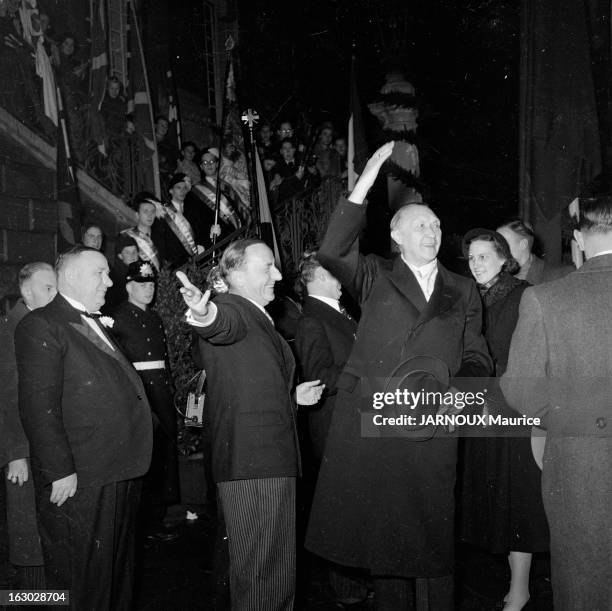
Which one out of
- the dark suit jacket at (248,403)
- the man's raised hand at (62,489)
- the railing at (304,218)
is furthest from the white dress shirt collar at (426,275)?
the railing at (304,218)

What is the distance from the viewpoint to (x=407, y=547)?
2715 mm

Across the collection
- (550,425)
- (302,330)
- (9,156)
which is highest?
(9,156)

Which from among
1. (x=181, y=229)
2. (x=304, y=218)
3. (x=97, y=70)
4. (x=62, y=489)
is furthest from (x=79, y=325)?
(x=304, y=218)

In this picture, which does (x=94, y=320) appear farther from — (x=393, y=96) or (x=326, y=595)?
(x=393, y=96)

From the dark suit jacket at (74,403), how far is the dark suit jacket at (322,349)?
108cm

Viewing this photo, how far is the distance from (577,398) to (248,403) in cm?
135

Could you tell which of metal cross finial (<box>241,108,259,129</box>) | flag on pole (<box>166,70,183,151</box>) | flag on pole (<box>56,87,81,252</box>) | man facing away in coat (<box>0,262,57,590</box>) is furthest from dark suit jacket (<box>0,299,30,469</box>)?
flag on pole (<box>166,70,183,151</box>)

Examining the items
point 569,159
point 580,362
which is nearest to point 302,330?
point 580,362

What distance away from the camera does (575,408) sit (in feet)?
7.34

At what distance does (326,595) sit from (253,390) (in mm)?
1568

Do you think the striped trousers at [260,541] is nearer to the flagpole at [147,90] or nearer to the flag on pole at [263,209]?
the flag on pole at [263,209]

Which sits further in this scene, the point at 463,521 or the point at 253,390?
the point at 463,521

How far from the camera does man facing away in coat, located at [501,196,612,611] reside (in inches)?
87.0

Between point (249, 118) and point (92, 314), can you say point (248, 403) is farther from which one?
point (249, 118)
